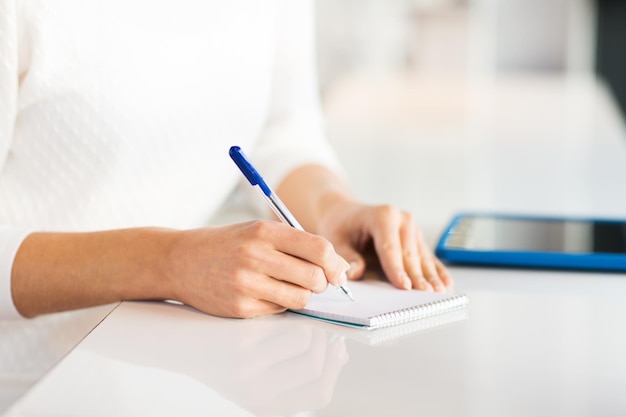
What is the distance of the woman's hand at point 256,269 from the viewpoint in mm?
796

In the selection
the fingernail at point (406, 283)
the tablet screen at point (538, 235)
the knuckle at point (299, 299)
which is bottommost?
the tablet screen at point (538, 235)

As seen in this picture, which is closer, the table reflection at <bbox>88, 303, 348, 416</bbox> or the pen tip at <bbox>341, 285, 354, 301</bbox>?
the table reflection at <bbox>88, 303, 348, 416</bbox>

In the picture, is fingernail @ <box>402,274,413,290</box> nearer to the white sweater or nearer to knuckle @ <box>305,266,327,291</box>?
knuckle @ <box>305,266,327,291</box>

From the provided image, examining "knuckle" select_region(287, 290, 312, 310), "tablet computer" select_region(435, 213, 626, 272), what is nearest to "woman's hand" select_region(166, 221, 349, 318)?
"knuckle" select_region(287, 290, 312, 310)

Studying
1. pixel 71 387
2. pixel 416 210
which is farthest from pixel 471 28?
pixel 71 387

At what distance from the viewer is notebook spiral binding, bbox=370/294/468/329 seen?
0.80 metres

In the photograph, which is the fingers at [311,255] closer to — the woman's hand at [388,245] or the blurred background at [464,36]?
the woman's hand at [388,245]

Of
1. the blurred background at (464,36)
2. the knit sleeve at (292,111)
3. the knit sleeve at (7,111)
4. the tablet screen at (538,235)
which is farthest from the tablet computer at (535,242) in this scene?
the blurred background at (464,36)

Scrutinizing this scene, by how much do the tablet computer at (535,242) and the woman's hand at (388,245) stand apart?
92mm

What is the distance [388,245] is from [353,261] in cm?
4

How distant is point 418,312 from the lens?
2.75ft

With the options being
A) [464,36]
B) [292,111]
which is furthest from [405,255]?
[464,36]

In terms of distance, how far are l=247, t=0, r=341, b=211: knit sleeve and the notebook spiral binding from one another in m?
0.59

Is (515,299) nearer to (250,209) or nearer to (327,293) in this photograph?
(327,293)
